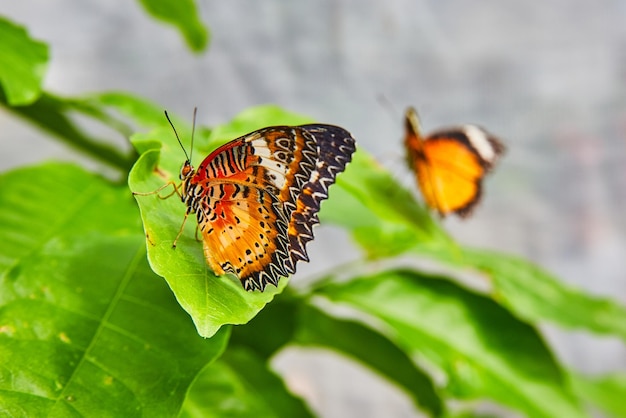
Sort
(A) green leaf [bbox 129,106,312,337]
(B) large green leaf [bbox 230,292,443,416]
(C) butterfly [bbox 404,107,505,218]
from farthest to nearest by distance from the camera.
→ (C) butterfly [bbox 404,107,505,218]
(B) large green leaf [bbox 230,292,443,416]
(A) green leaf [bbox 129,106,312,337]

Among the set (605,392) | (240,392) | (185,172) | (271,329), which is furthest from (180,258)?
(605,392)

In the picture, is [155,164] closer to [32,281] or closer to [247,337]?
[32,281]

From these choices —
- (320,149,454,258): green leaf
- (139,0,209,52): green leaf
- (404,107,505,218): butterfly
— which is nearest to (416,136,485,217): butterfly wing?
(404,107,505,218): butterfly

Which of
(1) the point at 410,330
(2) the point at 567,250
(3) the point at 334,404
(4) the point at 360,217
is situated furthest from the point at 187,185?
(2) the point at 567,250

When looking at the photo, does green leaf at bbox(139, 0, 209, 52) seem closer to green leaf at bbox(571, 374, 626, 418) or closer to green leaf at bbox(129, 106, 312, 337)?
green leaf at bbox(129, 106, 312, 337)

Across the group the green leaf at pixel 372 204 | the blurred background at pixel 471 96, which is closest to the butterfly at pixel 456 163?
the green leaf at pixel 372 204

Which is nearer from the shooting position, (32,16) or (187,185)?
(187,185)
